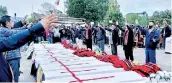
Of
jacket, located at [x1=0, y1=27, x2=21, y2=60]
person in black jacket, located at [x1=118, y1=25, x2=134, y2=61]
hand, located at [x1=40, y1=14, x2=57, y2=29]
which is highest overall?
hand, located at [x1=40, y1=14, x2=57, y2=29]

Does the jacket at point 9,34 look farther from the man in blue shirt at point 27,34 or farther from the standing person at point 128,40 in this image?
the standing person at point 128,40

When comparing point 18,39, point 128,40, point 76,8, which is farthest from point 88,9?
point 18,39

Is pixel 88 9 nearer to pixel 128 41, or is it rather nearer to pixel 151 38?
pixel 128 41

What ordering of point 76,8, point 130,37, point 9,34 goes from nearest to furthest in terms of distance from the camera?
point 9,34 → point 130,37 → point 76,8

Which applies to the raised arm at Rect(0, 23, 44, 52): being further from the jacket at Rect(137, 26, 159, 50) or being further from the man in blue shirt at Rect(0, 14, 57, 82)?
the jacket at Rect(137, 26, 159, 50)

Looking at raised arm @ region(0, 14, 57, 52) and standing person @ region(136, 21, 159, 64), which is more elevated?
raised arm @ region(0, 14, 57, 52)

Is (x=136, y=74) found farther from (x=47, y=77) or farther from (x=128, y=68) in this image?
(x=47, y=77)

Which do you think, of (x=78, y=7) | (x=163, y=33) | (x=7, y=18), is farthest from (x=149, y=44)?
(x=78, y=7)

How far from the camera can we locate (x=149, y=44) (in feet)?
33.3

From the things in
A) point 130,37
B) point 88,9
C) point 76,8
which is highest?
point 76,8

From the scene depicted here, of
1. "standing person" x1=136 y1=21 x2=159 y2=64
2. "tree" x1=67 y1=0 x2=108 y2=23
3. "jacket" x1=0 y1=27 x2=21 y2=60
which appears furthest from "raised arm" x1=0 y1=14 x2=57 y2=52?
"tree" x1=67 y1=0 x2=108 y2=23

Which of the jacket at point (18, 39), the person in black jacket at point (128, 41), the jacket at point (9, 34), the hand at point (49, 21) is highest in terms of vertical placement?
the hand at point (49, 21)

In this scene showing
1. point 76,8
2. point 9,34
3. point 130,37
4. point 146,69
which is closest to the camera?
point 146,69

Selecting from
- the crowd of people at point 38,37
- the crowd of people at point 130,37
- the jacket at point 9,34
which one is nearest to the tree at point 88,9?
the crowd of people at point 130,37
